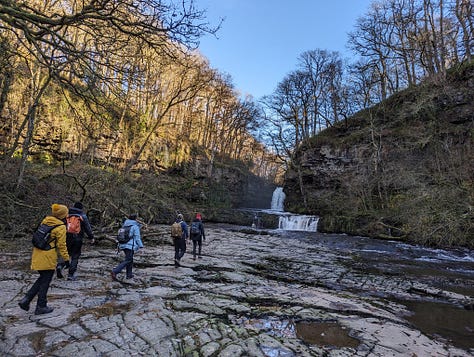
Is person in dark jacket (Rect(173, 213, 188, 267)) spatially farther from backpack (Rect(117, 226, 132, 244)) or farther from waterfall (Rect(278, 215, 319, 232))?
waterfall (Rect(278, 215, 319, 232))

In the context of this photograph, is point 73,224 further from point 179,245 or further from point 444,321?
point 444,321

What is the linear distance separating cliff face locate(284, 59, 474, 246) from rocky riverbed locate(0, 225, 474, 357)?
782 cm

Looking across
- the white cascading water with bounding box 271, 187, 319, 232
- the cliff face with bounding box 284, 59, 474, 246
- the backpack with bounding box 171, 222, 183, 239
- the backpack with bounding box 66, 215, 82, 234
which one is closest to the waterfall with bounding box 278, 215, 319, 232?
the white cascading water with bounding box 271, 187, 319, 232

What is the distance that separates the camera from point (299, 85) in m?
33.7

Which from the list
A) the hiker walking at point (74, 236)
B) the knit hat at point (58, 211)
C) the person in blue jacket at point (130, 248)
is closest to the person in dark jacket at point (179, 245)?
the person in blue jacket at point (130, 248)

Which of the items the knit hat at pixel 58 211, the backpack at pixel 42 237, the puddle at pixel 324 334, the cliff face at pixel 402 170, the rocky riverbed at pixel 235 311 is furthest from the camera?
the cliff face at pixel 402 170

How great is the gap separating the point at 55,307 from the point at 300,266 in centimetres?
792

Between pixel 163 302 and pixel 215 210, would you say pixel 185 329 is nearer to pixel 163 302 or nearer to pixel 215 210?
pixel 163 302

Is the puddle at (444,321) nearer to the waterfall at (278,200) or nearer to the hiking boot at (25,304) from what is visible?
the hiking boot at (25,304)

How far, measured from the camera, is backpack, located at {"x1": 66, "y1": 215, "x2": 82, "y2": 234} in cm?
679

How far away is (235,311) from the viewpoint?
5406mm

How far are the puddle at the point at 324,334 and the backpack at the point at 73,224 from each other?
5411 mm

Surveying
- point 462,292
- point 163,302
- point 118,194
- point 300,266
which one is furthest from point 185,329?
point 118,194

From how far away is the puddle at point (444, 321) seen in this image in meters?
5.24
